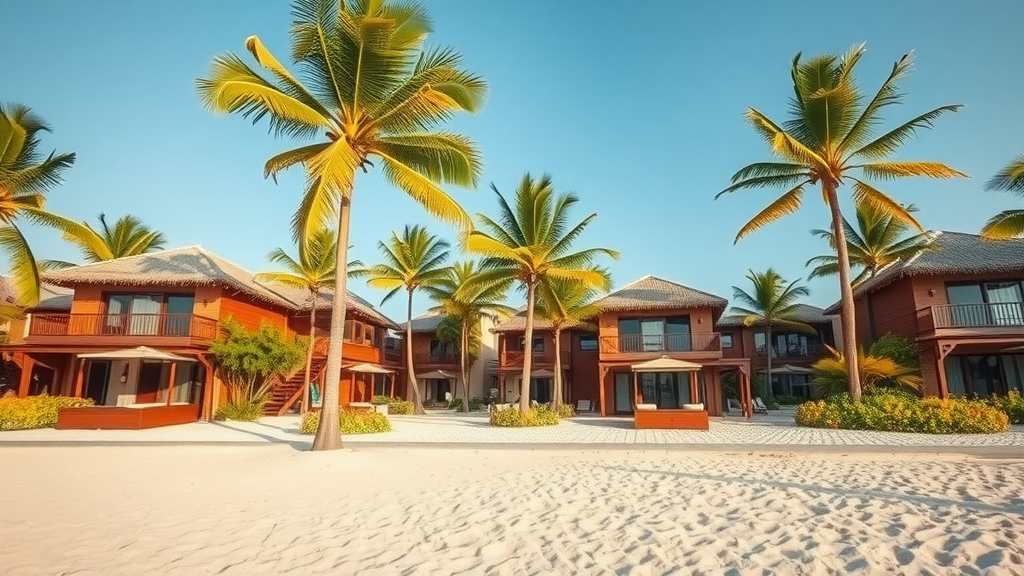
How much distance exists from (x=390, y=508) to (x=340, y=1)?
30.2 ft

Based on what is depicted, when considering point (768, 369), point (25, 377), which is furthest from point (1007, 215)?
point (25, 377)

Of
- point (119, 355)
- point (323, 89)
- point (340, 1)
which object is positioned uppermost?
point (340, 1)

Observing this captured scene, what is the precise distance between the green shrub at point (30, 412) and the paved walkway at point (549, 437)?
410mm

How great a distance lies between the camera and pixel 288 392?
21.8 meters

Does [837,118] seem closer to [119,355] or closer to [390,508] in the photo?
[390,508]

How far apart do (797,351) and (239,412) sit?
29.6m

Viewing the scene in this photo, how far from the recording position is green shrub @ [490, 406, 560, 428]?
16938mm

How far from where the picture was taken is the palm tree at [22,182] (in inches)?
549

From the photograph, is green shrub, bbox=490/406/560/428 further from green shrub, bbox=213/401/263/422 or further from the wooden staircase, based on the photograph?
green shrub, bbox=213/401/263/422

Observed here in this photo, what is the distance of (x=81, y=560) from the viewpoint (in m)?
4.32

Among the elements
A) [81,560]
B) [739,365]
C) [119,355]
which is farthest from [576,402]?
[81,560]


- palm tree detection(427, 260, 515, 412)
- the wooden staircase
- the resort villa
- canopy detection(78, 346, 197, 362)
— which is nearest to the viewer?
canopy detection(78, 346, 197, 362)

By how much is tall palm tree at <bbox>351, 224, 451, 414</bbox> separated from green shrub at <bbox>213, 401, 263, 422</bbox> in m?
7.35

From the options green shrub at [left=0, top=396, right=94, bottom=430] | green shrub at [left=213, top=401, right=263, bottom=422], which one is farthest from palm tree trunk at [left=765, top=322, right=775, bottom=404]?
green shrub at [left=0, top=396, right=94, bottom=430]
